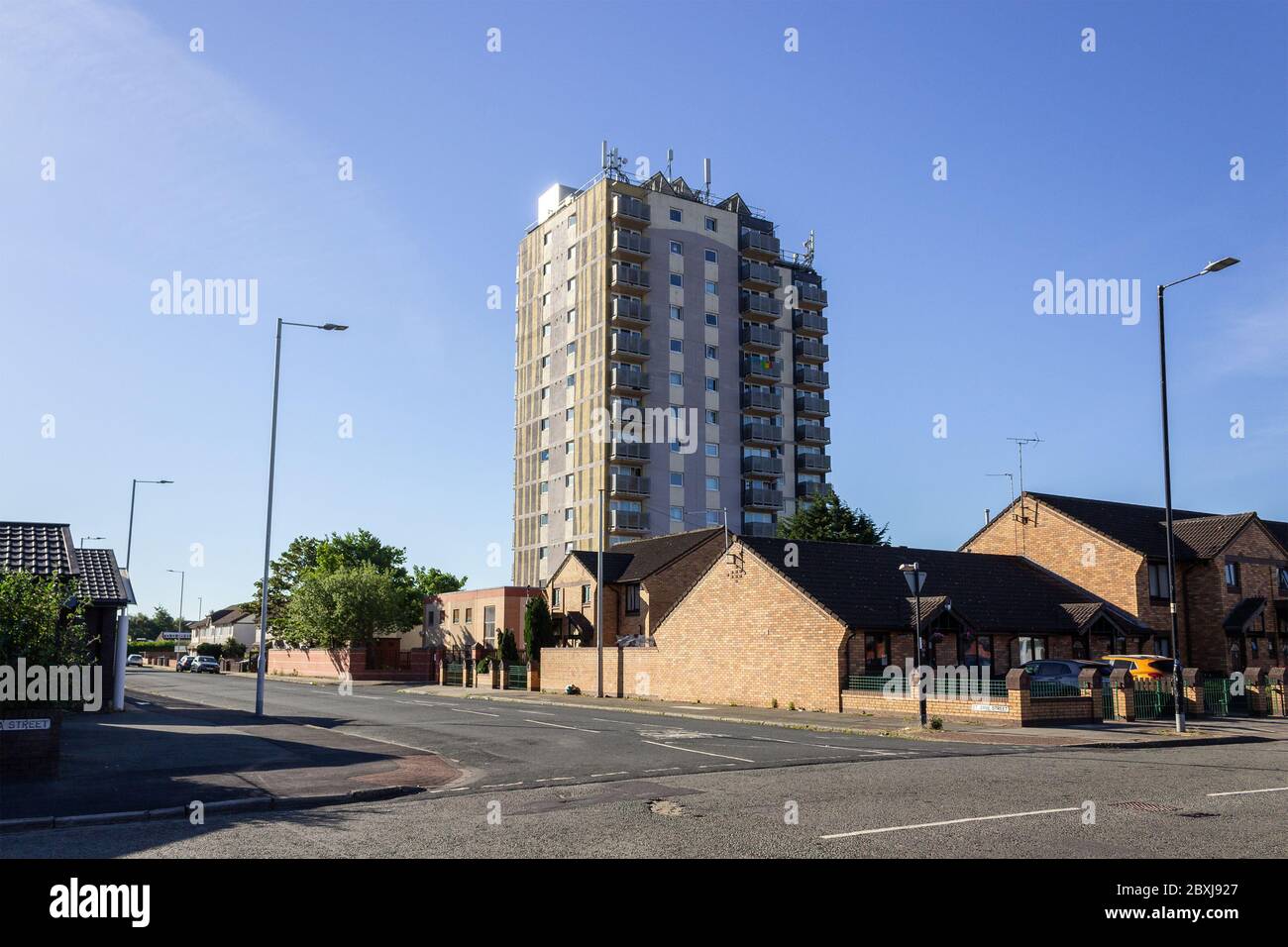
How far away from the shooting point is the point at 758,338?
81.2 meters

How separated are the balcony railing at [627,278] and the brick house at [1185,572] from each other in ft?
123

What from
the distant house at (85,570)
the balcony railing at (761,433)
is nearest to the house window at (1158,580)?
the distant house at (85,570)

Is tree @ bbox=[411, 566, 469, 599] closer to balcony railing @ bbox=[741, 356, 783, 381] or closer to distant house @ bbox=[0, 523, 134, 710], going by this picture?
balcony railing @ bbox=[741, 356, 783, 381]

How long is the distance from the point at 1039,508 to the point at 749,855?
1569 inches

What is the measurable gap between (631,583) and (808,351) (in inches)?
1481

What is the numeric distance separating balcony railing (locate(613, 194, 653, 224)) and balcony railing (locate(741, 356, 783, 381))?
13.6 m

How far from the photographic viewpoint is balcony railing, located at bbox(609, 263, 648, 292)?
74875 mm

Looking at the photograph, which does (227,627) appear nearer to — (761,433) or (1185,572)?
(761,433)

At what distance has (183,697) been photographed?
1534 inches

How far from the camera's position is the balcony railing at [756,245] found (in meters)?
82.6

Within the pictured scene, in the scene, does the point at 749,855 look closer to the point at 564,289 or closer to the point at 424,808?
the point at 424,808
